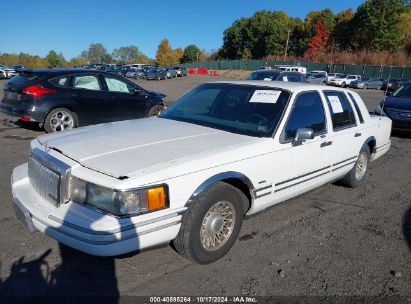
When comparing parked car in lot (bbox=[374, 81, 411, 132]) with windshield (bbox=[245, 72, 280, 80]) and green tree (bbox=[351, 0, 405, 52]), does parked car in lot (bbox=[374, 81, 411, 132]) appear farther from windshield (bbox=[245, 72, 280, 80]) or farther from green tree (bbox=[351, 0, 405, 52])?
green tree (bbox=[351, 0, 405, 52])

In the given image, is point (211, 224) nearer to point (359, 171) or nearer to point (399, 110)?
point (359, 171)

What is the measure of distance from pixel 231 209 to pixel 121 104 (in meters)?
6.29

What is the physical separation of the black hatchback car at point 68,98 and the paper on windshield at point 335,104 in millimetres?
5648

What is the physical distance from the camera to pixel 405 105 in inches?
383

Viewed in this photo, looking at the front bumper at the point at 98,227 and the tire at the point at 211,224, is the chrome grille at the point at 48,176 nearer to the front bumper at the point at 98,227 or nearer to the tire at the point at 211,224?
the front bumper at the point at 98,227

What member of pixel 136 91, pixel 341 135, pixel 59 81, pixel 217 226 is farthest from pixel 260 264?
pixel 136 91

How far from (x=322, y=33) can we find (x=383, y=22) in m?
16.7

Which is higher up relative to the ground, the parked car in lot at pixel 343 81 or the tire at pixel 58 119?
the parked car in lot at pixel 343 81

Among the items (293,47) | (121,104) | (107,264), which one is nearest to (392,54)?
(293,47)

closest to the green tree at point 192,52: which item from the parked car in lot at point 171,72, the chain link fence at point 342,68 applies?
the chain link fence at point 342,68

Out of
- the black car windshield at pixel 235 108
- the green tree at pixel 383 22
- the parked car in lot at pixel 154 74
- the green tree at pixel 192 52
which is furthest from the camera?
the green tree at pixel 192 52

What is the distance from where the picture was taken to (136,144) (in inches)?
132

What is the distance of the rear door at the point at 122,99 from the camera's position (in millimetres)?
8891

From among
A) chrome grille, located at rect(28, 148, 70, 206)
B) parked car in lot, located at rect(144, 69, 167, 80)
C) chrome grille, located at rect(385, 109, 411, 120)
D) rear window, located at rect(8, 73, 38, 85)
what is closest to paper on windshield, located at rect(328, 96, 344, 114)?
chrome grille, located at rect(28, 148, 70, 206)
